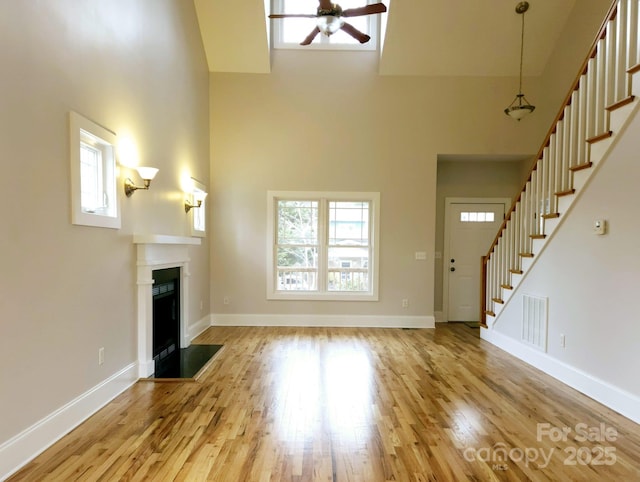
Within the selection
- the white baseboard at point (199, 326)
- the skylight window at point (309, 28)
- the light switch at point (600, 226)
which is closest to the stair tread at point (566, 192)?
the light switch at point (600, 226)

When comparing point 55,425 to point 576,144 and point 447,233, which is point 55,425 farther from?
point 447,233

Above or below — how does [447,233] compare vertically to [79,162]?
below

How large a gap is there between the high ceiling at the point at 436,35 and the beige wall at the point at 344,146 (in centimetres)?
21

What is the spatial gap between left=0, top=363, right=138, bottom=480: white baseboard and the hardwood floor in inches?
2.2

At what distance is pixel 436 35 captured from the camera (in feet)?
17.0

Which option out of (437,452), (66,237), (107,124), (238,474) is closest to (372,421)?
(437,452)

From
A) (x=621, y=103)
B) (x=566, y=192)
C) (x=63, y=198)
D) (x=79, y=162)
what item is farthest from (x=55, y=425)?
(x=621, y=103)

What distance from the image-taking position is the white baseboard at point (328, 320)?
564cm

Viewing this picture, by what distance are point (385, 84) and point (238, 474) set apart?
5.48 m

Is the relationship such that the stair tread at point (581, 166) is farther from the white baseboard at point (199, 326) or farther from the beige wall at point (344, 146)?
the white baseboard at point (199, 326)

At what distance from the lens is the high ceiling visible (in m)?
4.95

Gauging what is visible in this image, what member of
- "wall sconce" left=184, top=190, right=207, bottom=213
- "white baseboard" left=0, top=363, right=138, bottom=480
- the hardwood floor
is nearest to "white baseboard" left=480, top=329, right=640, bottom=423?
the hardwood floor

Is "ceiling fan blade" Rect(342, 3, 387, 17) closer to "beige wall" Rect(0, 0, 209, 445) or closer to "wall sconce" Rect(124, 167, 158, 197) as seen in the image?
"beige wall" Rect(0, 0, 209, 445)

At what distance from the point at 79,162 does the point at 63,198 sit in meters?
0.32
